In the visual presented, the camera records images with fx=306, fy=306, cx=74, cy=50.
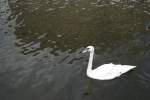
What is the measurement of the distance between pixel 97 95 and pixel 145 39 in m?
6.19

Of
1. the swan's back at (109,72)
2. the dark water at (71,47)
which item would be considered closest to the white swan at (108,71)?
the swan's back at (109,72)

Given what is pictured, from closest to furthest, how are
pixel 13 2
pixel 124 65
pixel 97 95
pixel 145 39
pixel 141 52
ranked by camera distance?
pixel 97 95, pixel 124 65, pixel 141 52, pixel 145 39, pixel 13 2

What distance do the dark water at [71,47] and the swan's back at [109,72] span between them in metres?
0.27

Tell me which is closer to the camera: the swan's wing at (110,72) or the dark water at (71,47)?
the dark water at (71,47)

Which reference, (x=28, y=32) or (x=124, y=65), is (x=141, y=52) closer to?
(x=124, y=65)

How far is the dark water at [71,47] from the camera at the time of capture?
545 inches

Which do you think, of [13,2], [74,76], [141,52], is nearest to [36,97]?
[74,76]

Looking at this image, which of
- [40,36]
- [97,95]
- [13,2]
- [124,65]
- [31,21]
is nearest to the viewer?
[97,95]

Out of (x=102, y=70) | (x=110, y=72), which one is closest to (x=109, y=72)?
(x=110, y=72)

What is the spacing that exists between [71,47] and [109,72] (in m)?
4.38

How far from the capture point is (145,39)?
18.0m

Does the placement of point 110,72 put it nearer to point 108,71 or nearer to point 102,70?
point 108,71

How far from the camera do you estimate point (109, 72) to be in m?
14.3

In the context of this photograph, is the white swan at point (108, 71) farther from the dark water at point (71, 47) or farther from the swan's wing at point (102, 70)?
the dark water at point (71, 47)
